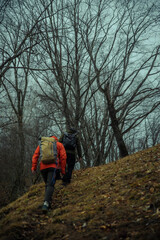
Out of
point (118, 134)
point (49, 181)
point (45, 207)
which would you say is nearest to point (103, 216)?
point (45, 207)

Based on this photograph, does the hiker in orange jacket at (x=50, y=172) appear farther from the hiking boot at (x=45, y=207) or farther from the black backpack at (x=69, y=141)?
the black backpack at (x=69, y=141)

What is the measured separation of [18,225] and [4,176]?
867 inches

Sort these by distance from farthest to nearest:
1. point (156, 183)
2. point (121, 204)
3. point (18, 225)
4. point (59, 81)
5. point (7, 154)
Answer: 1. point (7, 154)
2. point (59, 81)
3. point (156, 183)
4. point (121, 204)
5. point (18, 225)

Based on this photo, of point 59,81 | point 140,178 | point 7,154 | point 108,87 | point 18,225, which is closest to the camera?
point 18,225

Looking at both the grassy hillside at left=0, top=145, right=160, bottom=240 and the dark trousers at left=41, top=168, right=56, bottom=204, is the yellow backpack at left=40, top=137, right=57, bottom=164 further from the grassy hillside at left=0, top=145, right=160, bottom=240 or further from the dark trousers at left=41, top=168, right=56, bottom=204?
the grassy hillside at left=0, top=145, right=160, bottom=240

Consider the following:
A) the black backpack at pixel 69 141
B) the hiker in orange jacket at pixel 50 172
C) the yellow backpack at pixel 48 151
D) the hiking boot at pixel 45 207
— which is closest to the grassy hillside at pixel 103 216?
the hiking boot at pixel 45 207

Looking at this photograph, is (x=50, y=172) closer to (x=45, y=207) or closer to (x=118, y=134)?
(x=45, y=207)

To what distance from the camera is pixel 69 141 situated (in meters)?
5.95

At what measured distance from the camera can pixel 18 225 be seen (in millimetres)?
3188

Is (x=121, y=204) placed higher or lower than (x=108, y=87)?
lower

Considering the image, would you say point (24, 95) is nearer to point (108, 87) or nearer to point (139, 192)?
point (108, 87)

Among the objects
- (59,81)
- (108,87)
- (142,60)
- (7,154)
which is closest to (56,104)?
(59,81)

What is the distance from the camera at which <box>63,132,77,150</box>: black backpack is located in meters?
5.94

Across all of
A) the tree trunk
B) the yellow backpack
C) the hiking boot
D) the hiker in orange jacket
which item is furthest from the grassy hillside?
the tree trunk
